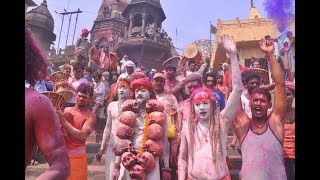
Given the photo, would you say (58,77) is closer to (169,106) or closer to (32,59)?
(169,106)

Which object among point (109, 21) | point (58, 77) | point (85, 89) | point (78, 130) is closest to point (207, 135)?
point (78, 130)

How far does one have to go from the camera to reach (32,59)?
251 centimetres

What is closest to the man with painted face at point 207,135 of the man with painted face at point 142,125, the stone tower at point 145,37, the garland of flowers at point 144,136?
the man with painted face at point 142,125

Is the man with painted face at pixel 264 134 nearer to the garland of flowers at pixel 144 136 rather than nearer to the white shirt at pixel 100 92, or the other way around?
the garland of flowers at pixel 144 136

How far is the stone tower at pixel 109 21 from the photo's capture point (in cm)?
3628

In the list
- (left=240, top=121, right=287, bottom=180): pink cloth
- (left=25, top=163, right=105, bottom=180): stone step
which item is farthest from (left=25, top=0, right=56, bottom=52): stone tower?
(left=240, top=121, right=287, bottom=180): pink cloth

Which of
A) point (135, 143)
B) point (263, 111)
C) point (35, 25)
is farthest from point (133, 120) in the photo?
point (35, 25)

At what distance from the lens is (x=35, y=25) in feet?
99.7

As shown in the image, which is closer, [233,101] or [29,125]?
[29,125]

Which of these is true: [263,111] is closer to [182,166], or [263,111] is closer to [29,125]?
[182,166]

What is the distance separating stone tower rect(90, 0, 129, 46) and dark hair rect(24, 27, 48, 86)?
33.0 metres

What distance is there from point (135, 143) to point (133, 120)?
31cm

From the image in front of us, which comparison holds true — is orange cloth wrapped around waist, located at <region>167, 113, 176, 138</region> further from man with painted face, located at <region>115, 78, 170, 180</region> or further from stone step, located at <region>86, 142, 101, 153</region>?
stone step, located at <region>86, 142, 101, 153</region>

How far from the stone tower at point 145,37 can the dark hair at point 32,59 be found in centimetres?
1972
